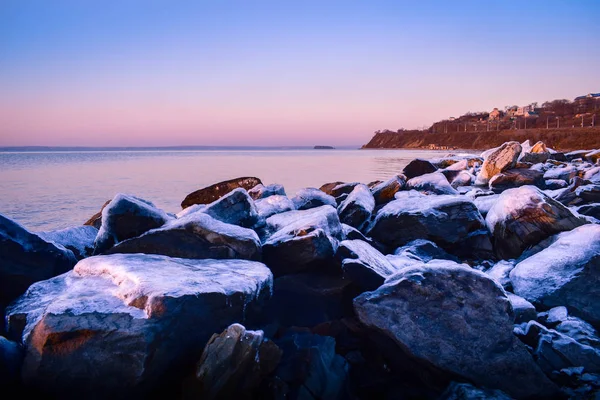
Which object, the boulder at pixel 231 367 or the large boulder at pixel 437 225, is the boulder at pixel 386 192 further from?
the boulder at pixel 231 367

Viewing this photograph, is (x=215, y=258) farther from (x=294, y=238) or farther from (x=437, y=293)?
(x=437, y=293)

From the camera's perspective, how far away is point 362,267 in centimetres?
337

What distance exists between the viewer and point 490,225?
5.18m

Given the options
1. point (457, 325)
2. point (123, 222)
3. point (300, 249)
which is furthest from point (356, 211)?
point (457, 325)

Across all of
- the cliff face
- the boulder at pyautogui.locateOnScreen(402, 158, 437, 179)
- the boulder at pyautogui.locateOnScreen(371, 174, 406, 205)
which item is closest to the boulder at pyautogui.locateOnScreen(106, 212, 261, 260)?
the boulder at pyautogui.locateOnScreen(371, 174, 406, 205)

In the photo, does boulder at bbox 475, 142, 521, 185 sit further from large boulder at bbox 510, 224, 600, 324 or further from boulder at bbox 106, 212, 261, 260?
boulder at bbox 106, 212, 261, 260

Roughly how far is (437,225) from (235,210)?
94.1 inches

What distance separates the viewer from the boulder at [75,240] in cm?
420

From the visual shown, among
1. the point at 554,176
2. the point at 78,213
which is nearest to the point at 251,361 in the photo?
the point at 78,213

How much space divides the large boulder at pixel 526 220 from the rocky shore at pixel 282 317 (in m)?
0.04

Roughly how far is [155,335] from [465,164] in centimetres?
1315

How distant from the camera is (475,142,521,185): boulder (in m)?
10.6

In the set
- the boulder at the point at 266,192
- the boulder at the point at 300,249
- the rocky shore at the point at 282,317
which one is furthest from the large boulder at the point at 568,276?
the boulder at the point at 266,192

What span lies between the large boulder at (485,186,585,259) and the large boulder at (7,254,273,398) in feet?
10.7
